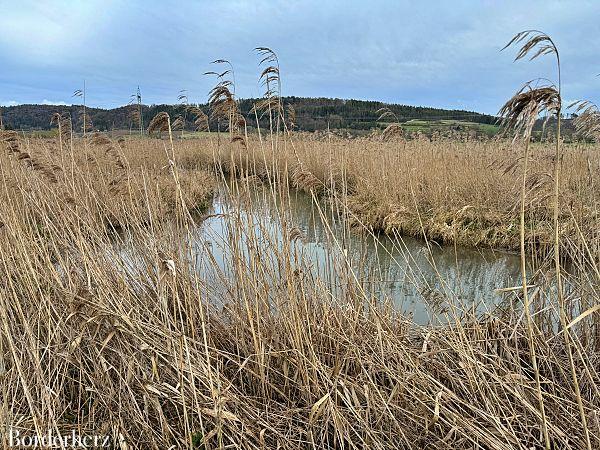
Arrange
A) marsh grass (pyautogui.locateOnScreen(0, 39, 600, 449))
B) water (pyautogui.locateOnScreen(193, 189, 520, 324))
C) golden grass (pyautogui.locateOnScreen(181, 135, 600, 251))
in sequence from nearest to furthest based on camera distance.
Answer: marsh grass (pyautogui.locateOnScreen(0, 39, 600, 449)), water (pyautogui.locateOnScreen(193, 189, 520, 324)), golden grass (pyautogui.locateOnScreen(181, 135, 600, 251))

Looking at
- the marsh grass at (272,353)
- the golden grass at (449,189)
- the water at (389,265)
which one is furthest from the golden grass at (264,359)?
the golden grass at (449,189)

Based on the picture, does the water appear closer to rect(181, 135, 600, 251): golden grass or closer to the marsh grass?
the marsh grass

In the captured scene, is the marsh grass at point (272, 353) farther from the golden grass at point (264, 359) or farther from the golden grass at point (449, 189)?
the golden grass at point (449, 189)

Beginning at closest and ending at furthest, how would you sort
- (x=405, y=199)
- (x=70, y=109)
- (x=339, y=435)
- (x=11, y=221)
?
1. (x=339, y=435)
2. (x=11, y=221)
3. (x=70, y=109)
4. (x=405, y=199)

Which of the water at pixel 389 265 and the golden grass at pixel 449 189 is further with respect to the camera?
the golden grass at pixel 449 189

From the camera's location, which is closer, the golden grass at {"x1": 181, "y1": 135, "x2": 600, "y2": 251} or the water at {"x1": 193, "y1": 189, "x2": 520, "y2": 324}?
the water at {"x1": 193, "y1": 189, "x2": 520, "y2": 324}

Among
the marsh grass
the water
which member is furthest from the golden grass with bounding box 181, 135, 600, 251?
the marsh grass

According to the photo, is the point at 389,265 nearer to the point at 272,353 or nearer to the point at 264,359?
the point at 264,359

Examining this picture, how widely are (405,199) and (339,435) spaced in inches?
225

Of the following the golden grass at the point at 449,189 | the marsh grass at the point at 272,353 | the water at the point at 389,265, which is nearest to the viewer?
the marsh grass at the point at 272,353

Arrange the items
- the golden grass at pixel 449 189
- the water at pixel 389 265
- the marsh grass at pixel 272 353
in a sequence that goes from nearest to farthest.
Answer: the marsh grass at pixel 272 353
the water at pixel 389 265
the golden grass at pixel 449 189

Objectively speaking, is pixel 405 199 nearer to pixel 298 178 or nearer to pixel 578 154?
pixel 578 154

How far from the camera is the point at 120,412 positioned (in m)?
1.68

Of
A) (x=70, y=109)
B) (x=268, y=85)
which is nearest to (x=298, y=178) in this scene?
(x=268, y=85)
